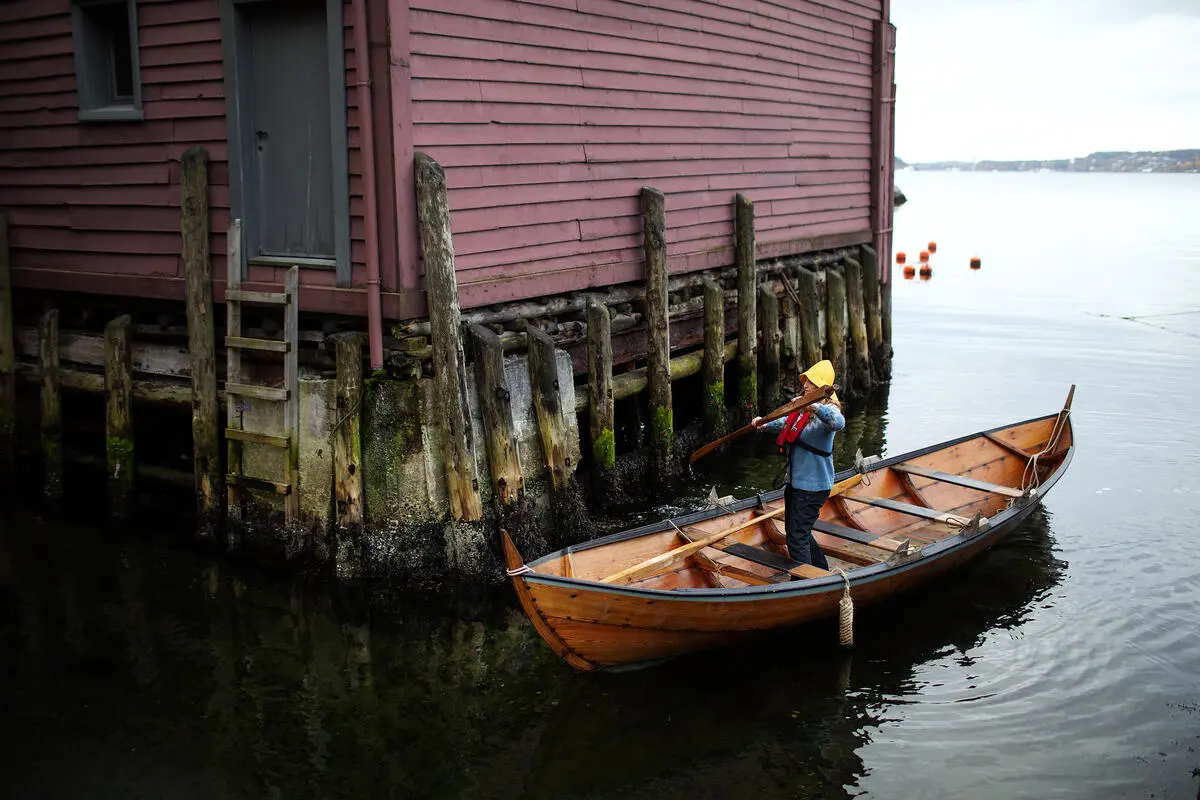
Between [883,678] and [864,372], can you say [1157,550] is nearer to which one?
[883,678]

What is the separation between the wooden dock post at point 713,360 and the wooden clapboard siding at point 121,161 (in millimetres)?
4892

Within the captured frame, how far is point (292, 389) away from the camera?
9102mm

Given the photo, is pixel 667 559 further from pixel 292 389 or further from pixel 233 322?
pixel 233 322

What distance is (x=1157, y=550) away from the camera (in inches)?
429

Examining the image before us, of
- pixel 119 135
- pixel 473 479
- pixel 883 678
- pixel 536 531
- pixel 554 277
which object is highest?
pixel 119 135

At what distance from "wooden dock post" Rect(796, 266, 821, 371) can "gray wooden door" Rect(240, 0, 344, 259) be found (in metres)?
7.75

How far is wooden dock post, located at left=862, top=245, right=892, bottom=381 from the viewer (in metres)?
Result: 17.4

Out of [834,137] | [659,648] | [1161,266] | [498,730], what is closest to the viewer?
[498,730]

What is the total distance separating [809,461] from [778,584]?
Result: 3.52ft

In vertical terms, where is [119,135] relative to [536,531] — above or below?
above

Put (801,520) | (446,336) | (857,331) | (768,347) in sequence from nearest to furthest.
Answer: (801,520)
(446,336)
(768,347)
(857,331)

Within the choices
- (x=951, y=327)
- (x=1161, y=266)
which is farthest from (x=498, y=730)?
(x=1161, y=266)

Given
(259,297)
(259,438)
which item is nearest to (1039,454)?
(259,438)

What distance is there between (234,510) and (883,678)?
18.3 ft
